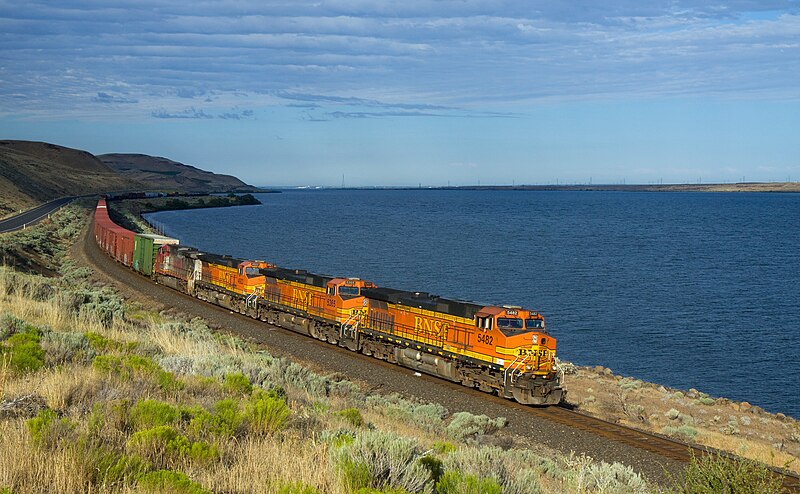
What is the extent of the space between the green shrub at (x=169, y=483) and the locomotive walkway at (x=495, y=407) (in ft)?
20.1

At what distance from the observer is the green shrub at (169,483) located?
275 inches

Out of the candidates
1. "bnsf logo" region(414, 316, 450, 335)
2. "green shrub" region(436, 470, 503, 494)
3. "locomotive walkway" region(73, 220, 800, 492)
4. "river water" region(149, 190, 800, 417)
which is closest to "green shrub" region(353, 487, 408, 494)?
"green shrub" region(436, 470, 503, 494)

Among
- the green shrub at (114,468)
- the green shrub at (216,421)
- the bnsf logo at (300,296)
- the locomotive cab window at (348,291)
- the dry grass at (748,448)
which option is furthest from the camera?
the bnsf logo at (300,296)

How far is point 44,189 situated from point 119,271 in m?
127

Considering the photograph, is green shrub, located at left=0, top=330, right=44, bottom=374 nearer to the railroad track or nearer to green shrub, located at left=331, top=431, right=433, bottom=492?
green shrub, located at left=331, top=431, right=433, bottom=492

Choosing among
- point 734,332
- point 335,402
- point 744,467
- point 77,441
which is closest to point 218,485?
point 77,441

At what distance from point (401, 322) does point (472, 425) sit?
901 cm

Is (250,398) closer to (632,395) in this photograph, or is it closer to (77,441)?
(77,441)

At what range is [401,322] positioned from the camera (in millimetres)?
27141

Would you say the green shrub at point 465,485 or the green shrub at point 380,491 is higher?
the green shrub at point 380,491

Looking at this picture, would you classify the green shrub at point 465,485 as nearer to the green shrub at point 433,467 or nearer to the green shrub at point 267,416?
the green shrub at point 433,467

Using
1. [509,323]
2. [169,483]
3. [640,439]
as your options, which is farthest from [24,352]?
[509,323]

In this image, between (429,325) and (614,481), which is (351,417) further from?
(429,325)

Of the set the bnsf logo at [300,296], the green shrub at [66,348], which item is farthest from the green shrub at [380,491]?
the bnsf logo at [300,296]
